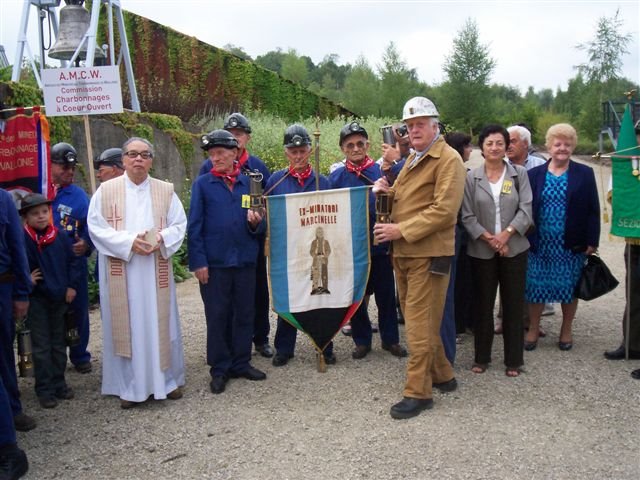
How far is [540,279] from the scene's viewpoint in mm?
6047

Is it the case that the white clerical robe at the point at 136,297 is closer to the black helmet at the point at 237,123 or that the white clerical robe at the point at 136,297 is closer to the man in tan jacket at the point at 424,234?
the black helmet at the point at 237,123

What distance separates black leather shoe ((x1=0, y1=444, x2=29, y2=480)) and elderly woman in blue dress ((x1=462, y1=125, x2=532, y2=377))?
374 cm

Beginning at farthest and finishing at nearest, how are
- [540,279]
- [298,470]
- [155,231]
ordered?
1. [540,279]
2. [155,231]
3. [298,470]

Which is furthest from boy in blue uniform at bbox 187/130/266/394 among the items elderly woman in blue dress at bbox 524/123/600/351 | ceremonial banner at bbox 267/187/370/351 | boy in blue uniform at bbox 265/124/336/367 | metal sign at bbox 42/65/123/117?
elderly woman in blue dress at bbox 524/123/600/351

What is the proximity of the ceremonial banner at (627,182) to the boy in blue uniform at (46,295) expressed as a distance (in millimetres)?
5034

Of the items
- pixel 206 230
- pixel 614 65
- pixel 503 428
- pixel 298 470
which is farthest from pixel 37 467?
pixel 614 65

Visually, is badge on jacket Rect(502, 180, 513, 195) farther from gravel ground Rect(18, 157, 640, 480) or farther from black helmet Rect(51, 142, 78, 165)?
black helmet Rect(51, 142, 78, 165)

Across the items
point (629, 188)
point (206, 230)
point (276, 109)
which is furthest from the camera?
point (276, 109)

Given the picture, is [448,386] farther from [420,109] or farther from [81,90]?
[81,90]

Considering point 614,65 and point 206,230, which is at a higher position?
point 614,65

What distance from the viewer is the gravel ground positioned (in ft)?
12.8

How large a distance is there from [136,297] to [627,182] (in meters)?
4.55

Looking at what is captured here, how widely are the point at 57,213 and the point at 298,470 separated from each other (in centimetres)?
341

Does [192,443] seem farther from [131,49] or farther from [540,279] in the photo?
[131,49]
